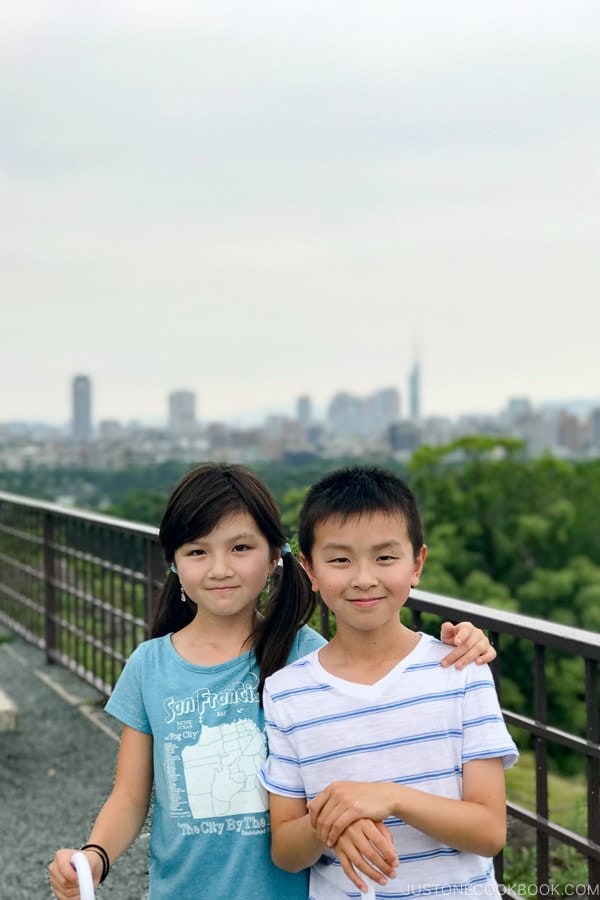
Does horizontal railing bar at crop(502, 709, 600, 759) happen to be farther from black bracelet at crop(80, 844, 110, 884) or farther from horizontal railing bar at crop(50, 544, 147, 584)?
horizontal railing bar at crop(50, 544, 147, 584)

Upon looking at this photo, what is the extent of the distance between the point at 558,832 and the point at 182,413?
122 feet

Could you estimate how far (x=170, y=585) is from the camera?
2.16m

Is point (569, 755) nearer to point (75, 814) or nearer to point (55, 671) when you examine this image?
point (55, 671)

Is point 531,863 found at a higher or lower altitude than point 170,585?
lower

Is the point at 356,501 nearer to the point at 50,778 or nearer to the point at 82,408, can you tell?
the point at 50,778

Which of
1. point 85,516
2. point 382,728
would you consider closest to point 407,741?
point 382,728

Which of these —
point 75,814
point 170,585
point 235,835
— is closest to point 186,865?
point 235,835

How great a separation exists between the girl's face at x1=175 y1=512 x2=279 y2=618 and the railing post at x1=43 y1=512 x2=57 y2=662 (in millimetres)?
4655

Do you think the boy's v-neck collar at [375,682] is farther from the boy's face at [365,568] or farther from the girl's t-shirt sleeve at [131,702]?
the girl's t-shirt sleeve at [131,702]

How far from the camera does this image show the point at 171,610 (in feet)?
7.15

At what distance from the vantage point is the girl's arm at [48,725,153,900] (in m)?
1.88

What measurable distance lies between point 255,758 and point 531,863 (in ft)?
9.40

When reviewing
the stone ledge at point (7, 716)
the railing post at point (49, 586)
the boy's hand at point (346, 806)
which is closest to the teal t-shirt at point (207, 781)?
the boy's hand at point (346, 806)

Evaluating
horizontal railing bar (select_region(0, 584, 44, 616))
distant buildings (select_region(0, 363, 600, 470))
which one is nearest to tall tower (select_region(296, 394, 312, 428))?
distant buildings (select_region(0, 363, 600, 470))
